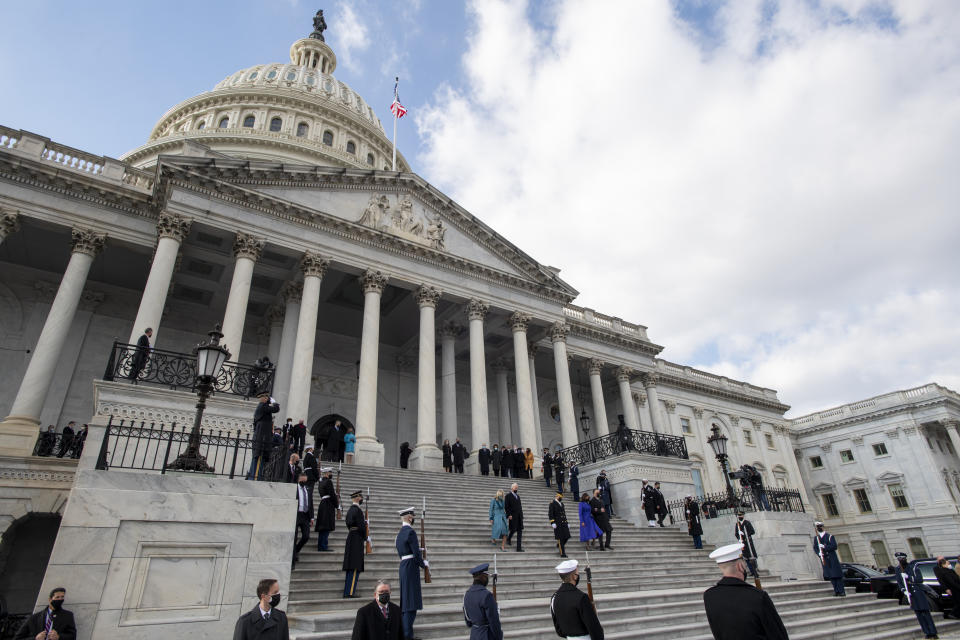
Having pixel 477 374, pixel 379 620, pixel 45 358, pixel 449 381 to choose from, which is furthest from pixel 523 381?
pixel 379 620

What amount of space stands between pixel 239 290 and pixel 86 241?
6.32 metres

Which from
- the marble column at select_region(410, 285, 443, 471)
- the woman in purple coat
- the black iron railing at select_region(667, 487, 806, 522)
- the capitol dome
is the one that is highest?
the capitol dome

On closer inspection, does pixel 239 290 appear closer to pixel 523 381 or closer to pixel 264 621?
pixel 523 381

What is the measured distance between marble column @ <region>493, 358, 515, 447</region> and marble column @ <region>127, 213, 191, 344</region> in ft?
56.9

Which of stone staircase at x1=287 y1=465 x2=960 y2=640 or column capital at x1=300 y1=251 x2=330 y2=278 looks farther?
column capital at x1=300 y1=251 x2=330 y2=278

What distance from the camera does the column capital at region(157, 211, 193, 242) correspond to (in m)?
19.4

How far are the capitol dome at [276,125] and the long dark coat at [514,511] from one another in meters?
31.5

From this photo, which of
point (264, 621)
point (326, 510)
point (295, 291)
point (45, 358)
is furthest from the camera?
point (295, 291)

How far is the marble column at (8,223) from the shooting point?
1906cm

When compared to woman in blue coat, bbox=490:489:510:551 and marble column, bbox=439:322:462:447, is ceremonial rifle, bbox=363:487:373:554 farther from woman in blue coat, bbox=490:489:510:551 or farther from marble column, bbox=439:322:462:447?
marble column, bbox=439:322:462:447

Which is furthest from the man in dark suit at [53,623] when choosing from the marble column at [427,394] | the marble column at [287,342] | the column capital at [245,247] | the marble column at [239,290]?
the column capital at [245,247]

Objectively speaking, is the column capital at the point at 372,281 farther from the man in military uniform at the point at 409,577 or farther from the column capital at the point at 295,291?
the man in military uniform at the point at 409,577

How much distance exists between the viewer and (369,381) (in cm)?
2142

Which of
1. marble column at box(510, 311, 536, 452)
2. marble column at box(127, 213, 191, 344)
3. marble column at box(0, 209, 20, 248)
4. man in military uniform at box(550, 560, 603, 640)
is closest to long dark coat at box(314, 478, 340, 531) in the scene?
man in military uniform at box(550, 560, 603, 640)
